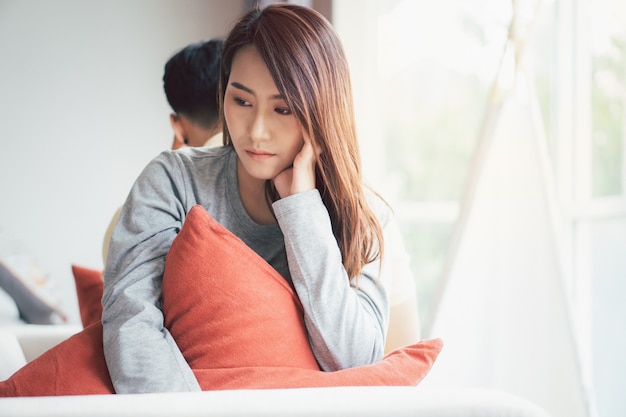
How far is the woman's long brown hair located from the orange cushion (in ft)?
0.64

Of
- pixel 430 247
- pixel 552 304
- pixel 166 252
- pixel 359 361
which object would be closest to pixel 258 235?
pixel 166 252

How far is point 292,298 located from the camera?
1.12m

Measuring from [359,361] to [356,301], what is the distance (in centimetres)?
9

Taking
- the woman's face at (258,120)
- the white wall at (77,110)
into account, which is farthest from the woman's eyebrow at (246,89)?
the white wall at (77,110)

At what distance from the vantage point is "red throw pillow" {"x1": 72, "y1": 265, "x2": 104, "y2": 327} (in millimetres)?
1450

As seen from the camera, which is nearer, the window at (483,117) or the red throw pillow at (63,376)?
the red throw pillow at (63,376)

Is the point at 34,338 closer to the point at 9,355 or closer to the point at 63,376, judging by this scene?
the point at 9,355

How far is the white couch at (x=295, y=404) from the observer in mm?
836

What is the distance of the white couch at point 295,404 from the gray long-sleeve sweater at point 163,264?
154mm

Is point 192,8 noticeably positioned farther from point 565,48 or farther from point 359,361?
point 359,361

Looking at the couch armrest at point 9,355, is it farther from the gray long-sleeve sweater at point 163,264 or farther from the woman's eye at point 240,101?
the woman's eye at point 240,101

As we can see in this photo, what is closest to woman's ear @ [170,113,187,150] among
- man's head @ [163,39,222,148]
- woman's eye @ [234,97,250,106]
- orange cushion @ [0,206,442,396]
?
man's head @ [163,39,222,148]

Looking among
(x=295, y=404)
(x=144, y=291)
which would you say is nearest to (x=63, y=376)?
(x=144, y=291)

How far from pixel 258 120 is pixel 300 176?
0.11 meters
